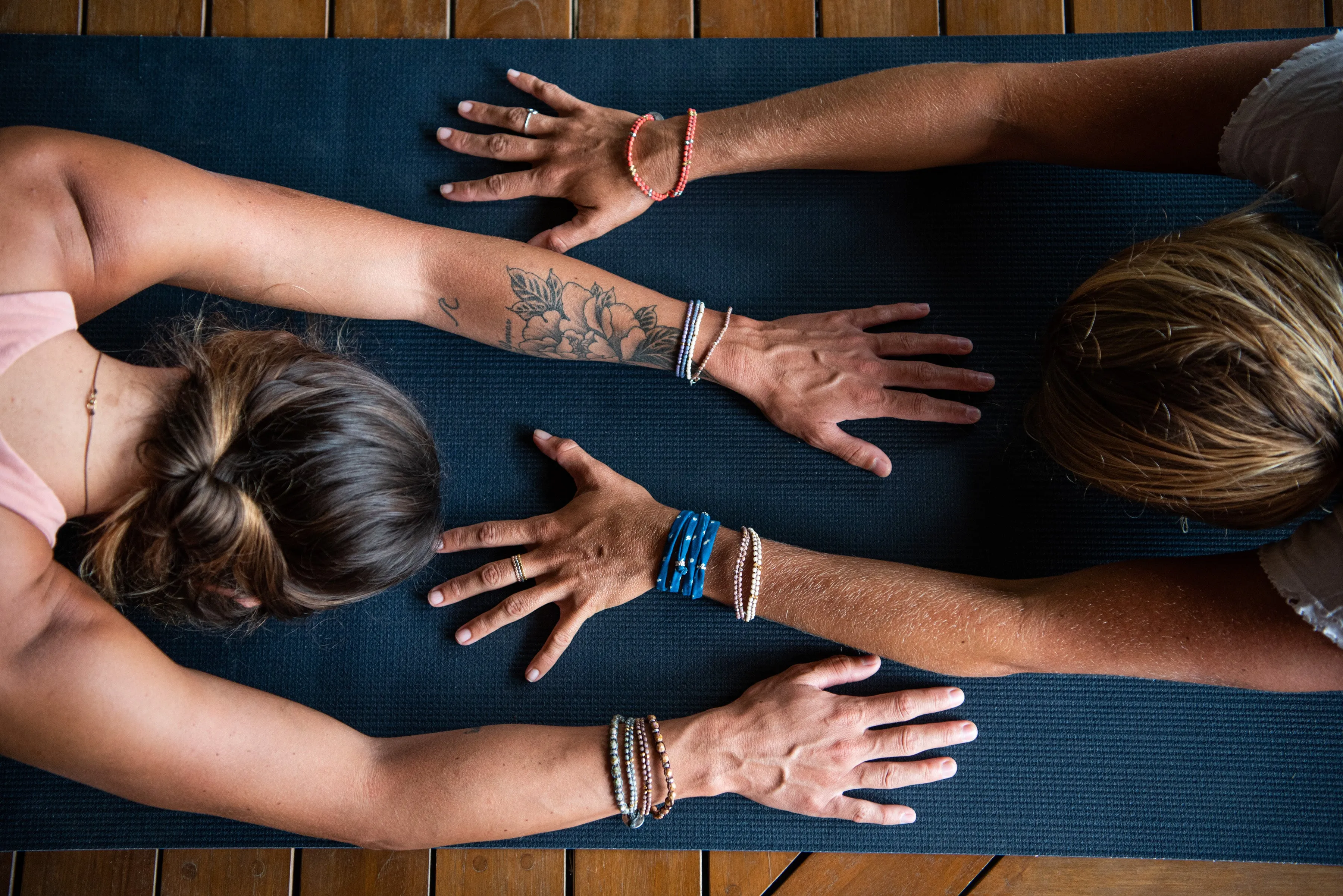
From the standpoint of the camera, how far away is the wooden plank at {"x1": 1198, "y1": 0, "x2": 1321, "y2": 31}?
1.34 m

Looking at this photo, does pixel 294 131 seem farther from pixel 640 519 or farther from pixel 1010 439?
pixel 1010 439

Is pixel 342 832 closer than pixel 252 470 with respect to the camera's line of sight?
No

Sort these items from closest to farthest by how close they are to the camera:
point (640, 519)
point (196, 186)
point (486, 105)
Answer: point (196, 186)
point (640, 519)
point (486, 105)

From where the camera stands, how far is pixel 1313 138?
0.92 metres

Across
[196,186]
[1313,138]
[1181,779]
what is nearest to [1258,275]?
[1313,138]

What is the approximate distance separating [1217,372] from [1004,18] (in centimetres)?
83

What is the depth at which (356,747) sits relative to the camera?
1.07 m

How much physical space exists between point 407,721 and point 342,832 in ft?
0.63

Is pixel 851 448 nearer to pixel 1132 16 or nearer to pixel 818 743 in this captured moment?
pixel 818 743

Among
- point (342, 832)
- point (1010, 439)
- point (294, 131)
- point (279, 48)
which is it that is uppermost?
point (279, 48)

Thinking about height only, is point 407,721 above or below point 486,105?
below

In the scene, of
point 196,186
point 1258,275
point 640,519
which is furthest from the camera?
point 640,519

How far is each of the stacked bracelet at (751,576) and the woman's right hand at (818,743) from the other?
122mm

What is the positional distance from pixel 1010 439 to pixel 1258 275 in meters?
0.44
